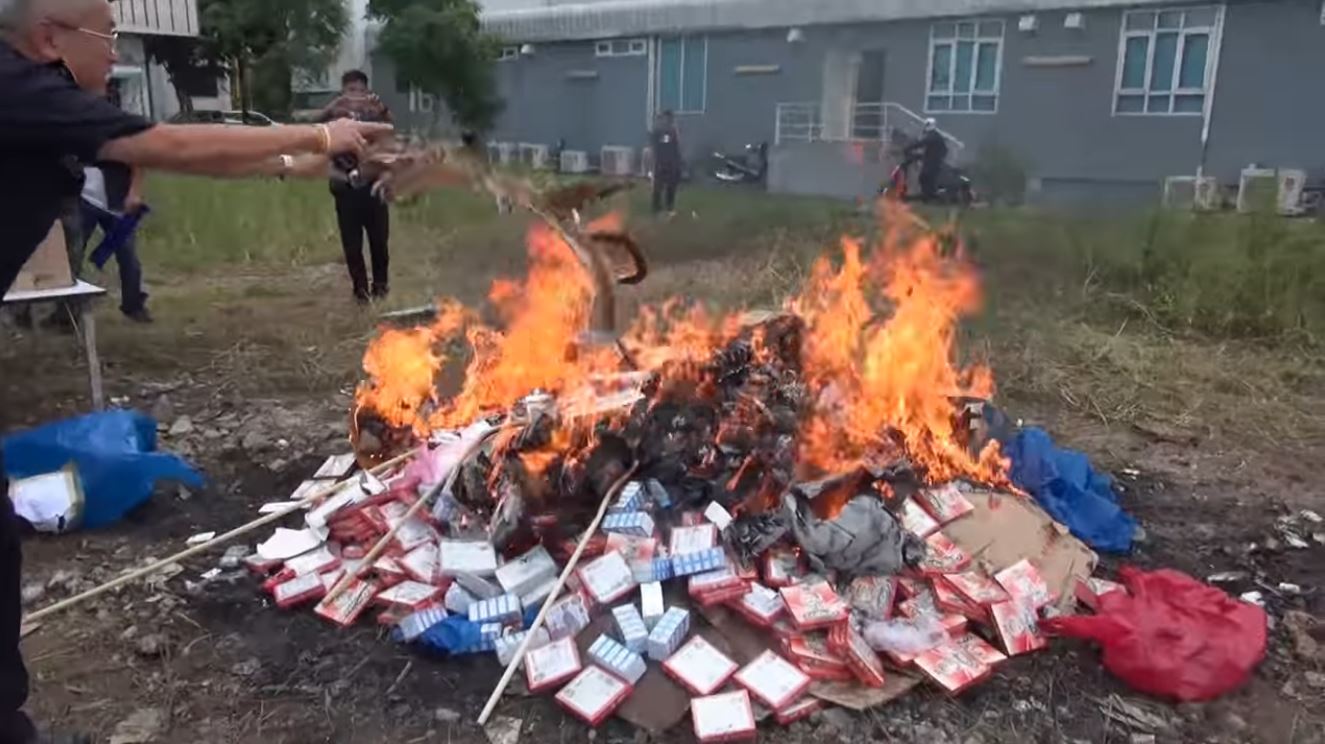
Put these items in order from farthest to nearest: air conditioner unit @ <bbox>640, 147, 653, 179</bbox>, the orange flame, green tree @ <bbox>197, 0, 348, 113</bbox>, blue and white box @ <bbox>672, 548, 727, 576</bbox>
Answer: green tree @ <bbox>197, 0, 348, 113</bbox>, air conditioner unit @ <bbox>640, 147, 653, 179</bbox>, the orange flame, blue and white box @ <bbox>672, 548, 727, 576</bbox>

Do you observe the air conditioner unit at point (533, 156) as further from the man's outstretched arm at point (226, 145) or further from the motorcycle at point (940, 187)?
the motorcycle at point (940, 187)

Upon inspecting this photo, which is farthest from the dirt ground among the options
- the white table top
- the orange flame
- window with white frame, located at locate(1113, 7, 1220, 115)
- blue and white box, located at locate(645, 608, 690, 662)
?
window with white frame, located at locate(1113, 7, 1220, 115)

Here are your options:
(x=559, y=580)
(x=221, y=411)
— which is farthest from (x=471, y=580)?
(x=221, y=411)

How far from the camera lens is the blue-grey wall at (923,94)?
227 inches

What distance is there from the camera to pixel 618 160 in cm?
555

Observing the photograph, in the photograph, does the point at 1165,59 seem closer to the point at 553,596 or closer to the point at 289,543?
the point at 553,596

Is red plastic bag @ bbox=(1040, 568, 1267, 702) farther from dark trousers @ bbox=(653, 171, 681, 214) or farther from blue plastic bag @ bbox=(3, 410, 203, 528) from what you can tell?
blue plastic bag @ bbox=(3, 410, 203, 528)

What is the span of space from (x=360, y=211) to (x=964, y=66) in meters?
4.24

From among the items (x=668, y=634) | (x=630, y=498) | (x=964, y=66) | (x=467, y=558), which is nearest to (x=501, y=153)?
(x=630, y=498)

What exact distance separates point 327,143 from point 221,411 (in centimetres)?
339

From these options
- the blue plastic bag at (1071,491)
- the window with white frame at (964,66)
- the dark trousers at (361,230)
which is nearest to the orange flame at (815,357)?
the blue plastic bag at (1071,491)

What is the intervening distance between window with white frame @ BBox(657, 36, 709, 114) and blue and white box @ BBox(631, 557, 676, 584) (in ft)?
11.8

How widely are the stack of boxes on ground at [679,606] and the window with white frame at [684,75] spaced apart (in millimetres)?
3265

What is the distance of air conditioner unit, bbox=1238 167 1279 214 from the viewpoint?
690cm
